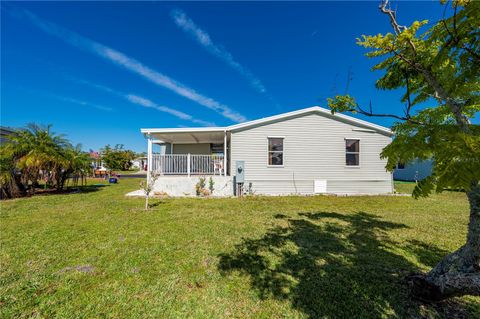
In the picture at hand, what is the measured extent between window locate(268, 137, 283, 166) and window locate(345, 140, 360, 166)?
3.59 metres

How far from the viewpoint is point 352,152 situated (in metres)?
10.4

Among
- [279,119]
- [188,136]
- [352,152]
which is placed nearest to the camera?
[279,119]

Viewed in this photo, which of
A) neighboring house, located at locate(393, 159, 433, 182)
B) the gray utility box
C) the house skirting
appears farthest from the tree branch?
neighboring house, located at locate(393, 159, 433, 182)

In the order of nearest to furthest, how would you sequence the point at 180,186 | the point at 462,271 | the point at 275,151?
the point at 462,271, the point at 180,186, the point at 275,151

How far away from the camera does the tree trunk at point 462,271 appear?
1958 millimetres

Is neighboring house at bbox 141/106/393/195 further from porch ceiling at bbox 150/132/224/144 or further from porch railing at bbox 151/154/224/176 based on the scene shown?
porch ceiling at bbox 150/132/224/144

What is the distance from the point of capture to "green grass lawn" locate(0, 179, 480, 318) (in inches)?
85.2

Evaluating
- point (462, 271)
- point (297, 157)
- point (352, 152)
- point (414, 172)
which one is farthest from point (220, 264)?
point (414, 172)

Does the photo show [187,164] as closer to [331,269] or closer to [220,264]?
[220,264]

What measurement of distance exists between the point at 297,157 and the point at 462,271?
8313 mm

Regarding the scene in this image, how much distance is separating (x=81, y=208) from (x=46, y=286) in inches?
206

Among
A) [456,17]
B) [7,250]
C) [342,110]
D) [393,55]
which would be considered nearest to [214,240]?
[342,110]

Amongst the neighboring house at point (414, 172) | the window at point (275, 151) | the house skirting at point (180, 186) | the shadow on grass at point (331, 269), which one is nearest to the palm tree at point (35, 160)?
the house skirting at point (180, 186)

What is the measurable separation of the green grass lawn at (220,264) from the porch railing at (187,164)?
4.47 metres
